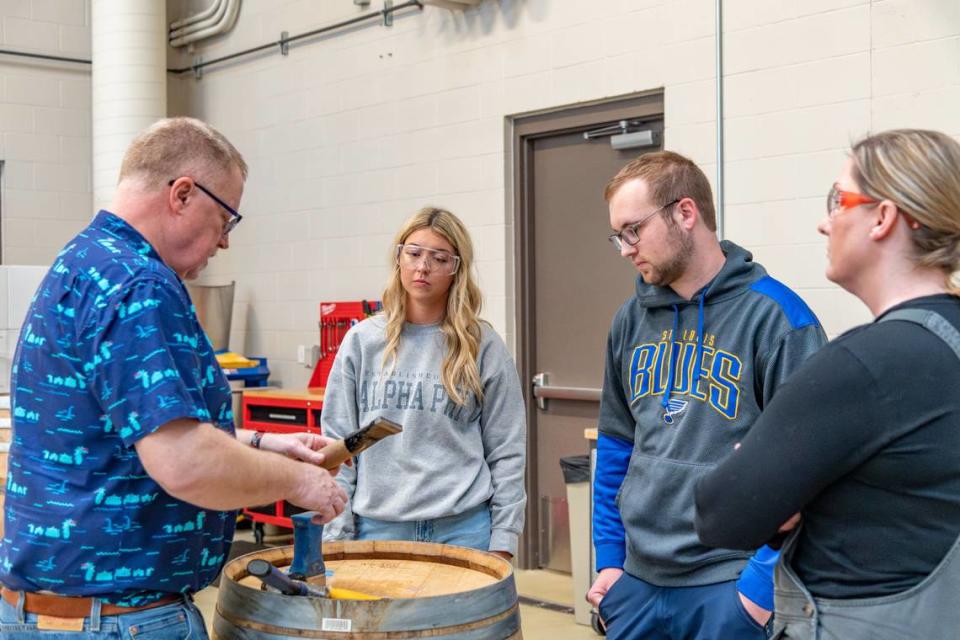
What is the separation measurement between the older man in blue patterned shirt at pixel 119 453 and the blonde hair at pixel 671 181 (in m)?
0.93

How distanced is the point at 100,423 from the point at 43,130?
6004mm

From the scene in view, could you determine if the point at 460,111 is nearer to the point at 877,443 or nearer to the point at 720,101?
the point at 720,101

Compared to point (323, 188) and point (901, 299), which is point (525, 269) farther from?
point (901, 299)

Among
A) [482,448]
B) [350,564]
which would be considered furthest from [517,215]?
[350,564]

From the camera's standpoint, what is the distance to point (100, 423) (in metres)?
1.62

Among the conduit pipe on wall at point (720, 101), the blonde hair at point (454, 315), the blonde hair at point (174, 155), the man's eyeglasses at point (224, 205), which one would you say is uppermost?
the conduit pipe on wall at point (720, 101)

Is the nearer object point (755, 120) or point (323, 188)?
point (755, 120)

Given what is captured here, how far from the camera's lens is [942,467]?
1.35 metres

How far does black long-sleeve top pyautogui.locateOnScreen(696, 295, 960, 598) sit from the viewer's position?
1.35 m

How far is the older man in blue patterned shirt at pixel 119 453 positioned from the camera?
5.16 ft

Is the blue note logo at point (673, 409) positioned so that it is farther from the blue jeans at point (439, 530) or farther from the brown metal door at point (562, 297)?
the brown metal door at point (562, 297)

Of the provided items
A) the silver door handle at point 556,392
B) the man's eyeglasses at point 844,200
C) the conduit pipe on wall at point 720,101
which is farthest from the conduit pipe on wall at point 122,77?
the man's eyeglasses at point 844,200

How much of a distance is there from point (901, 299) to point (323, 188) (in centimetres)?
515

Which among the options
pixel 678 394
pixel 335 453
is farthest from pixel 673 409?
pixel 335 453
